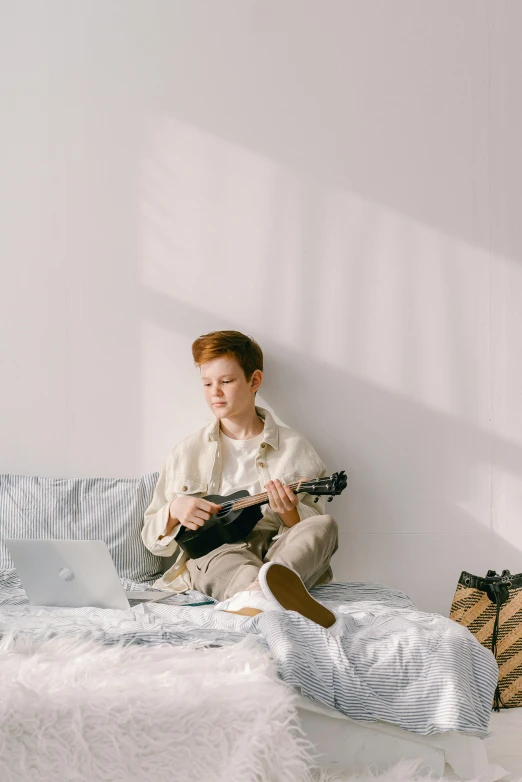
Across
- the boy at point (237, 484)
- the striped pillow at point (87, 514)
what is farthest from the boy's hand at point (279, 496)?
the striped pillow at point (87, 514)

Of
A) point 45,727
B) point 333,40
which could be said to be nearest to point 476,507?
point 333,40

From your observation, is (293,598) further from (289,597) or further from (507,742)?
(507,742)

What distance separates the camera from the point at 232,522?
2346 mm

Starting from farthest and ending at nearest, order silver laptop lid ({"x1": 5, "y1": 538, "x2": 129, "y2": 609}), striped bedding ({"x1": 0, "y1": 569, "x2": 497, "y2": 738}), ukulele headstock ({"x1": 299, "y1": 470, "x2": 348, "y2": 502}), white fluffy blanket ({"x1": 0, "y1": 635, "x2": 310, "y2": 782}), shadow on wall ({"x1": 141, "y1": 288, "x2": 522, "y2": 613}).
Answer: shadow on wall ({"x1": 141, "y1": 288, "x2": 522, "y2": 613}) → ukulele headstock ({"x1": 299, "y1": 470, "x2": 348, "y2": 502}) → silver laptop lid ({"x1": 5, "y1": 538, "x2": 129, "y2": 609}) → striped bedding ({"x1": 0, "y1": 569, "x2": 497, "y2": 738}) → white fluffy blanket ({"x1": 0, "y1": 635, "x2": 310, "y2": 782})

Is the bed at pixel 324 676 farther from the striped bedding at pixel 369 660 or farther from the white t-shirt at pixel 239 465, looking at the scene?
the white t-shirt at pixel 239 465

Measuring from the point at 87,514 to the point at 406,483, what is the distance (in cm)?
106

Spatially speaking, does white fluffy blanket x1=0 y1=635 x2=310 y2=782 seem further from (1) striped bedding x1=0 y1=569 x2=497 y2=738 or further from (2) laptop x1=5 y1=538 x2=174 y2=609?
(2) laptop x1=5 y1=538 x2=174 y2=609

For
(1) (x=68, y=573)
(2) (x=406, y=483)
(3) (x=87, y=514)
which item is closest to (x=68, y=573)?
(1) (x=68, y=573)

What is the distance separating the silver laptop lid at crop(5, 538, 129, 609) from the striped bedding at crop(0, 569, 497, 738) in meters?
0.22

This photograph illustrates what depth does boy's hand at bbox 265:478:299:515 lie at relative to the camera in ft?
7.73

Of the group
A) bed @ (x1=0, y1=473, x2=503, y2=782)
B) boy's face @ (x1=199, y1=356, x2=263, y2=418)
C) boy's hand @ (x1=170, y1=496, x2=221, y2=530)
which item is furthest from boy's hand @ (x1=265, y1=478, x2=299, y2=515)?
bed @ (x1=0, y1=473, x2=503, y2=782)

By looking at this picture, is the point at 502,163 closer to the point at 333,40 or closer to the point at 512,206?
the point at 512,206

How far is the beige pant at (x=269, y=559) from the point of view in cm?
217

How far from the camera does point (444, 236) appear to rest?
278cm
